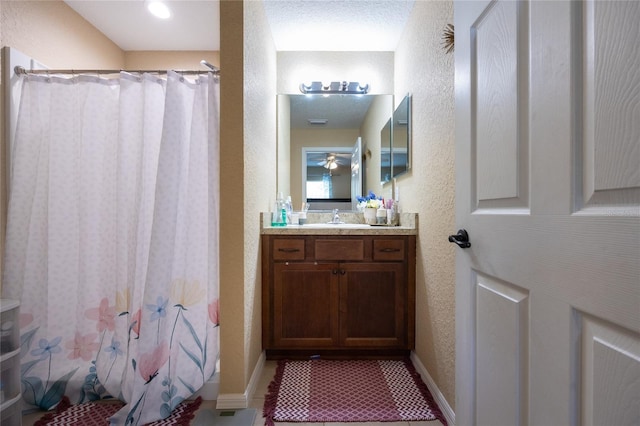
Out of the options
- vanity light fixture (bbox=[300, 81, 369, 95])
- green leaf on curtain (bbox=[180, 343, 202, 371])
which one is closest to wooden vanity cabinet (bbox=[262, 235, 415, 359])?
green leaf on curtain (bbox=[180, 343, 202, 371])

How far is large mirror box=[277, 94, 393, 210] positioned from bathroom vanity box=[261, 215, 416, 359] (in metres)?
0.69

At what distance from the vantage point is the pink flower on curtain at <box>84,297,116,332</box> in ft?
5.13

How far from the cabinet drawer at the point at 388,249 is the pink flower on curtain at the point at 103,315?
1.57 metres

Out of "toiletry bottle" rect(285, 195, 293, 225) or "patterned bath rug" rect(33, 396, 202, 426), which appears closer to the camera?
"patterned bath rug" rect(33, 396, 202, 426)

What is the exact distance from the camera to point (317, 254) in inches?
77.7

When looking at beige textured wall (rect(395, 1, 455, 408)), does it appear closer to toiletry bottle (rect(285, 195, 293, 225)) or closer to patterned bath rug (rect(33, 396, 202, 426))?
toiletry bottle (rect(285, 195, 293, 225))

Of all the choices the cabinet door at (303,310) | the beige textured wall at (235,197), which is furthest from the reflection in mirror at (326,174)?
the beige textured wall at (235,197)

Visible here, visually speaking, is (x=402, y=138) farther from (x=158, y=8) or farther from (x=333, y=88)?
(x=158, y=8)

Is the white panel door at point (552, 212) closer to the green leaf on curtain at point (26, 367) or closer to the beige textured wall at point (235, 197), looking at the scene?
the beige textured wall at point (235, 197)

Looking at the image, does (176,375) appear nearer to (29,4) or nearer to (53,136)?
(53,136)

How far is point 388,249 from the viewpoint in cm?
198

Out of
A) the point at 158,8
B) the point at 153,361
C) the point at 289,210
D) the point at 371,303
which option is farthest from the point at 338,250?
the point at 158,8

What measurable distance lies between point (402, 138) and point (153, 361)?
6.78 ft

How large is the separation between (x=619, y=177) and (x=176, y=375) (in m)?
1.81
